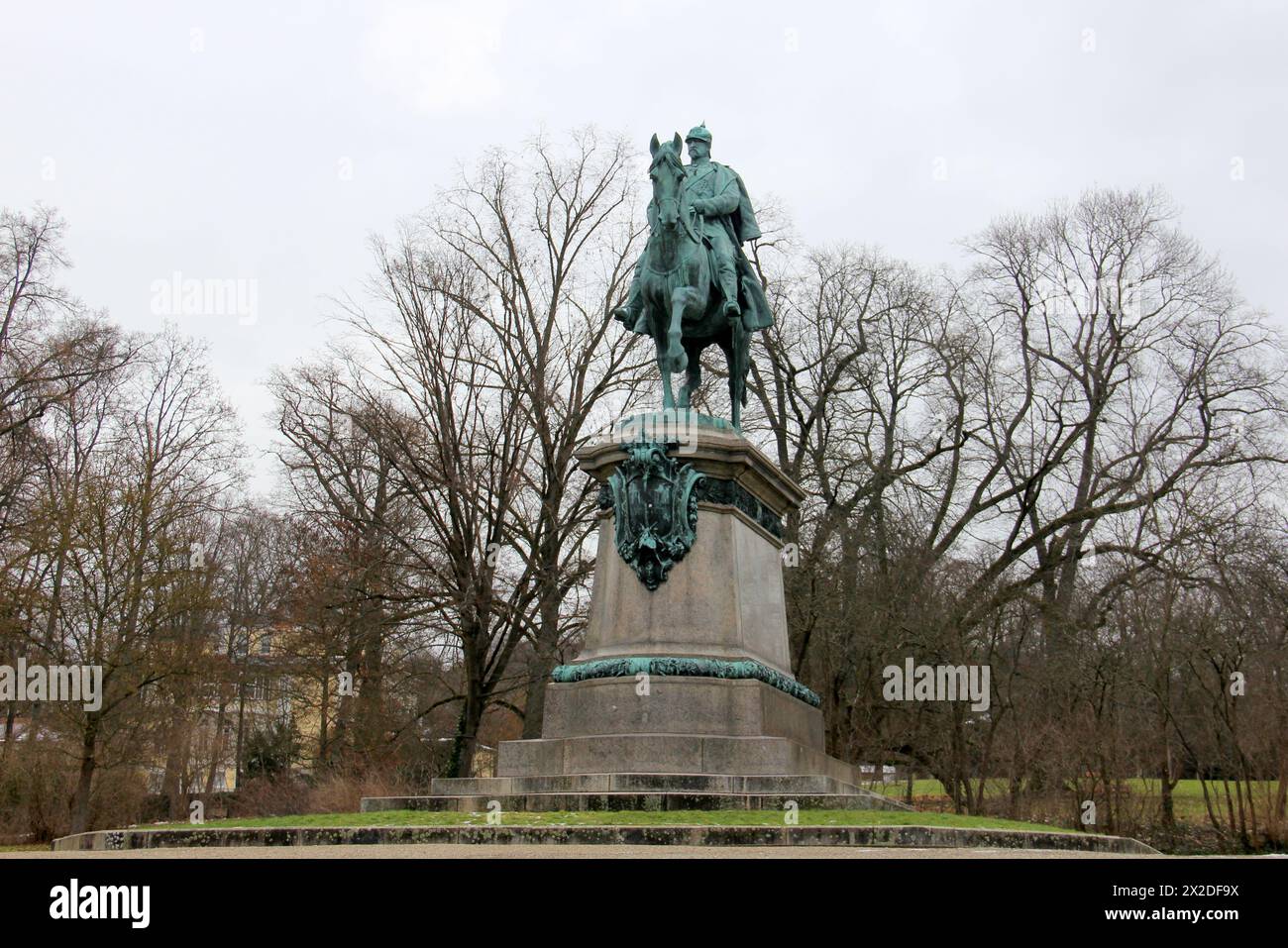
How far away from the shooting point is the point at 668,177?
13.5 m

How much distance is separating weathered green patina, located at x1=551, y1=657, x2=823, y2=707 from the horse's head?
4.62 m

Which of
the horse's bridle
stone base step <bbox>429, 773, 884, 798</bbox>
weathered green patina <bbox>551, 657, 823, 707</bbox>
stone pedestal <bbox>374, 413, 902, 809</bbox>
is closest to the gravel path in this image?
stone pedestal <bbox>374, 413, 902, 809</bbox>

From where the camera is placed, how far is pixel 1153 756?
24.9 meters

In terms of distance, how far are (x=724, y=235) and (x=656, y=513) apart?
3505 millimetres

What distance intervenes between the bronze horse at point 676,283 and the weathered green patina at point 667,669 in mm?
2953

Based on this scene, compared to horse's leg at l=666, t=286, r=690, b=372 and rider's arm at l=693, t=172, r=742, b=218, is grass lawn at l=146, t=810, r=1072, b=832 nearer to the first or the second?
horse's leg at l=666, t=286, r=690, b=372

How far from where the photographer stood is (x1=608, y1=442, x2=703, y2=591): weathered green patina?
42.8 ft

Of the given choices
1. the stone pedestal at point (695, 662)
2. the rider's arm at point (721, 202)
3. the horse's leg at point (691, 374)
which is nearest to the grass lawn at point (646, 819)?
the stone pedestal at point (695, 662)

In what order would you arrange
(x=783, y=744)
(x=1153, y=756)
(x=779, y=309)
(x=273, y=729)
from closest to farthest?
(x=783, y=744) < (x=1153, y=756) < (x=779, y=309) < (x=273, y=729)

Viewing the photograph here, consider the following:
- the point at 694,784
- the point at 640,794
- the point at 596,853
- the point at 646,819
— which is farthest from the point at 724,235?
the point at 596,853

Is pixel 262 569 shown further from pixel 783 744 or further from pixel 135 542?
pixel 783 744
